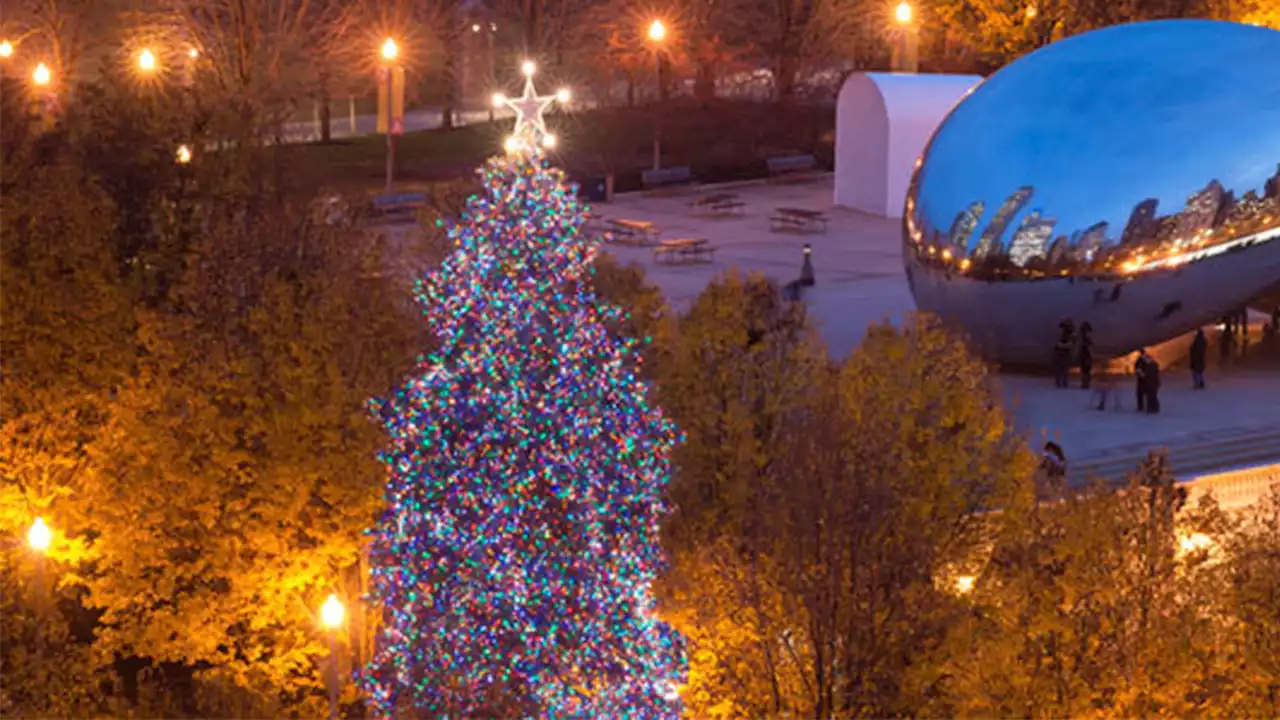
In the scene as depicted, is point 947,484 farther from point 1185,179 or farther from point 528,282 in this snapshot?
point 1185,179

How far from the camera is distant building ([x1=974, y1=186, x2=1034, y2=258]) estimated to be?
1391 inches

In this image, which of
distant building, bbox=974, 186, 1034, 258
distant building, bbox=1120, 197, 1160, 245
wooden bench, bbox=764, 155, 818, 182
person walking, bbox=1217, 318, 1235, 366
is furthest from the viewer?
wooden bench, bbox=764, 155, 818, 182

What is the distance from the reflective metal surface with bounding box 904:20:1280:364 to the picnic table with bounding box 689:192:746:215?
2224 cm

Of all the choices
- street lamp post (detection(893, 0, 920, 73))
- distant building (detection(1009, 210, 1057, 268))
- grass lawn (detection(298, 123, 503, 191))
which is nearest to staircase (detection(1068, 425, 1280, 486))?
distant building (detection(1009, 210, 1057, 268))

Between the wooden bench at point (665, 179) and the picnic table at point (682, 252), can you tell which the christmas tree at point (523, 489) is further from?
the wooden bench at point (665, 179)

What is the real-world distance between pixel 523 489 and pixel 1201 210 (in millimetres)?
18135

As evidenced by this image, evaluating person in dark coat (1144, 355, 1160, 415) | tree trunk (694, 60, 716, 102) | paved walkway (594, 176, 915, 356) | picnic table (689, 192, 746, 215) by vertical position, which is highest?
tree trunk (694, 60, 716, 102)

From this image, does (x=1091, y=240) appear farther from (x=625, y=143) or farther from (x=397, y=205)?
(x=625, y=143)

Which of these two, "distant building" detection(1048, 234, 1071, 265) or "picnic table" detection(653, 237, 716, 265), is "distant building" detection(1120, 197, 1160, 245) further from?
"picnic table" detection(653, 237, 716, 265)

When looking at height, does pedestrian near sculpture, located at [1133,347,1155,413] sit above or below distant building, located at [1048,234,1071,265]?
below

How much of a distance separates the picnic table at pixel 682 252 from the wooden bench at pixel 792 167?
54.9 feet

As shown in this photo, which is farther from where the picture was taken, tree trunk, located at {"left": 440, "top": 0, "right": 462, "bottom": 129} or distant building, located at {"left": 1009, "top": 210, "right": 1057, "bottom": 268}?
tree trunk, located at {"left": 440, "top": 0, "right": 462, "bottom": 129}

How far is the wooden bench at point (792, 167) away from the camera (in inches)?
2672

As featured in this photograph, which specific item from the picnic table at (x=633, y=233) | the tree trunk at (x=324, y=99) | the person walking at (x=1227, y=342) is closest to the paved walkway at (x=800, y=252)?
the picnic table at (x=633, y=233)
